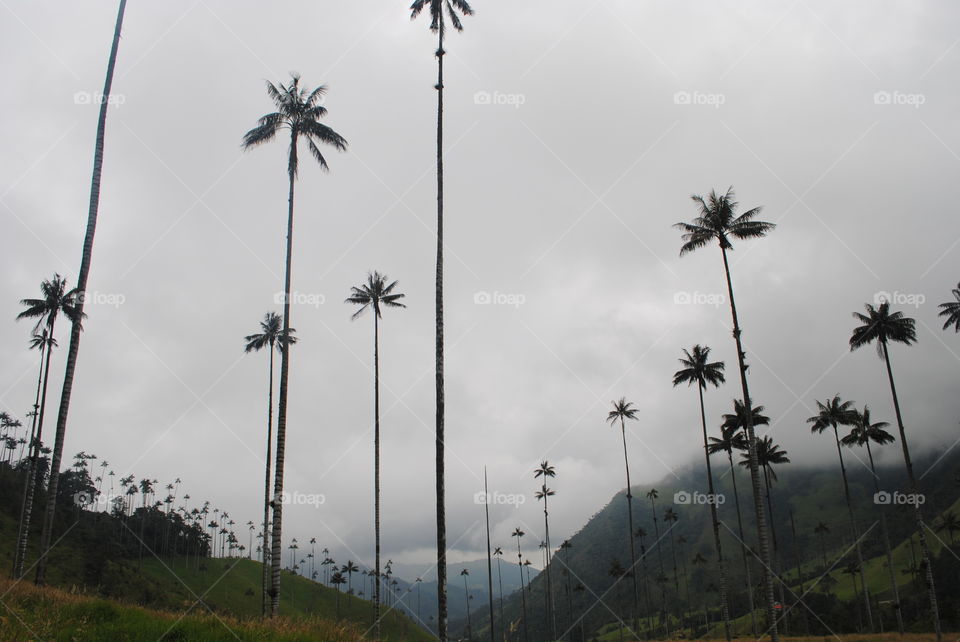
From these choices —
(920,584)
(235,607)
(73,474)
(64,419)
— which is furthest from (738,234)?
(73,474)

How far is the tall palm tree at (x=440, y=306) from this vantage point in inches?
719

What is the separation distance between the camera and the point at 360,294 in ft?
134

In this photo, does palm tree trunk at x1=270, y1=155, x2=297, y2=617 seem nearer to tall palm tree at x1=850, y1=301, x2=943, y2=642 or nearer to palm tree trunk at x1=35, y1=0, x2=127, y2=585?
palm tree trunk at x1=35, y1=0, x2=127, y2=585

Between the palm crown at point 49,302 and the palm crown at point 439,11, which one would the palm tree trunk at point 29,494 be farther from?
the palm crown at point 439,11

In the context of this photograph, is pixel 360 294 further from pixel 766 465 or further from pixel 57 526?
pixel 57 526

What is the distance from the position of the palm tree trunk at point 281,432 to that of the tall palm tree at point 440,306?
545 cm

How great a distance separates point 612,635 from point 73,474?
146 metres

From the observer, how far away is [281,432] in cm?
2292

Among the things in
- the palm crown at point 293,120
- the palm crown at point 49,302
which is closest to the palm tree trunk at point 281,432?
the palm crown at point 293,120

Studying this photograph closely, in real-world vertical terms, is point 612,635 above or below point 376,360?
below

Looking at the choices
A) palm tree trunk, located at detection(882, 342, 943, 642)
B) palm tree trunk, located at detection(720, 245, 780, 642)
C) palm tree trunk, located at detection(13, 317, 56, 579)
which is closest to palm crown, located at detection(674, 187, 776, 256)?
palm tree trunk, located at detection(720, 245, 780, 642)

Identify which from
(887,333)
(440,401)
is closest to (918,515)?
(887,333)

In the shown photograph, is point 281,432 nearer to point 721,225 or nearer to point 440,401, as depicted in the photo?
point 440,401

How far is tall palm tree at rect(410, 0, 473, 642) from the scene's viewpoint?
1825 centimetres
